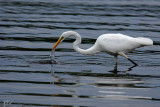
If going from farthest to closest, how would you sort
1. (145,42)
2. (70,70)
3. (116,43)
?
(116,43) → (145,42) → (70,70)

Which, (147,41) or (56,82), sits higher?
(147,41)

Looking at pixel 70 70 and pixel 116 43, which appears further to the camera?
pixel 116 43

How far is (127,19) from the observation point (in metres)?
30.8

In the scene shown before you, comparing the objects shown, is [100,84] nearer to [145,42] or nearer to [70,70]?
[70,70]

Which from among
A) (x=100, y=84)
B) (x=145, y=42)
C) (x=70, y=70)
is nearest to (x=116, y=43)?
(x=145, y=42)

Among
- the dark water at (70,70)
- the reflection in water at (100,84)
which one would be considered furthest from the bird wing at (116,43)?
the reflection in water at (100,84)

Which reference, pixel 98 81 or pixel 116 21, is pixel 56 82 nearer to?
pixel 98 81

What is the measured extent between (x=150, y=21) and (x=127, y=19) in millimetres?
1988

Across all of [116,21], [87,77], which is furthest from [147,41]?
[116,21]

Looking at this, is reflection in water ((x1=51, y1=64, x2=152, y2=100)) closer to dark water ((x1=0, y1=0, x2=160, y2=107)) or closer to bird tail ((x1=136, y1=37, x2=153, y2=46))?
dark water ((x1=0, y1=0, x2=160, y2=107))

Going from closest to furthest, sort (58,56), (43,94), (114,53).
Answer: (43,94) < (114,53) < (58,56)

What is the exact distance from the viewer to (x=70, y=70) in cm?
1391

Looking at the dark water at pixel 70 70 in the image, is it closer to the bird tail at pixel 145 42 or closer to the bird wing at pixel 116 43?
the bird wing at pixel 116 43

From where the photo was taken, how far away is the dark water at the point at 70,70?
1001cm
